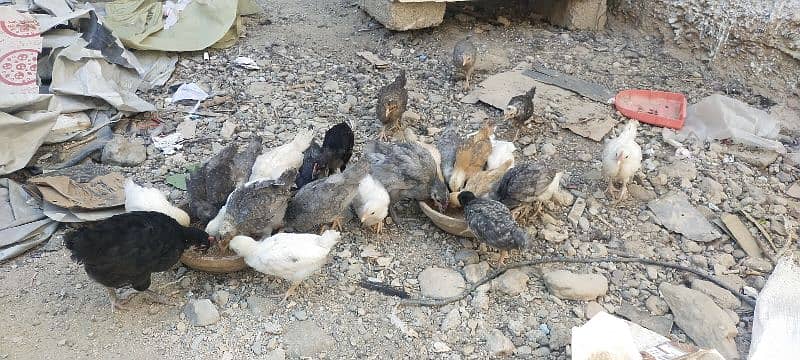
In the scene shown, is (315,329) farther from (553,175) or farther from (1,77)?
(1,77)

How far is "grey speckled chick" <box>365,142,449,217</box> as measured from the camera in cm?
430

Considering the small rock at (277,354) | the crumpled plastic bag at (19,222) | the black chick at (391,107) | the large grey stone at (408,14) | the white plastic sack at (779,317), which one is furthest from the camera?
the large grey stone at (408,14)

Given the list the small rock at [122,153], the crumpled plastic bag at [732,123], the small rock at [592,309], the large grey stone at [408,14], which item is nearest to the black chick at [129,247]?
the small rock at [122,153]

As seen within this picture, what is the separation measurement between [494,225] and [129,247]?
207 cm

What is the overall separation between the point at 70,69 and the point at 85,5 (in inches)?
40.0

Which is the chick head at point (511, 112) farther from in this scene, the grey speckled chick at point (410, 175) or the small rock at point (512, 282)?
the small rock at point (512, 282)

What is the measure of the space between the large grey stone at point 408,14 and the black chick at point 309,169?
249cm

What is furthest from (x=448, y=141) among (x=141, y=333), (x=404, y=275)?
(x=141, y=333)

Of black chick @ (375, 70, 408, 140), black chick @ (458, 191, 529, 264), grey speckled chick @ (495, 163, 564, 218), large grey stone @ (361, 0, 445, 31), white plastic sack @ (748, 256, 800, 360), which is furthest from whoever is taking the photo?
large grey stone @ (361, 0, 445, 31)

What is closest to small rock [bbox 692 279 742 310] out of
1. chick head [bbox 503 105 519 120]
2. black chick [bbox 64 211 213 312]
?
chick head [bbox 503 105 519 120]

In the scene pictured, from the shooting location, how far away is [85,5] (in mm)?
6043

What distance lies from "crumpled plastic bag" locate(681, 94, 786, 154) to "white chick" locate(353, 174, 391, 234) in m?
2.91

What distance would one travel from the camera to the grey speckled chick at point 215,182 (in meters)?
4.15

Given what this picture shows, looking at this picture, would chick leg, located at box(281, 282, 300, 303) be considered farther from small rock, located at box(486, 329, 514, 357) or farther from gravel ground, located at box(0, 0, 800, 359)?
small rock, located at box(486, 329, 514, 357)
